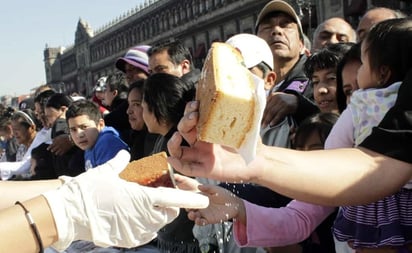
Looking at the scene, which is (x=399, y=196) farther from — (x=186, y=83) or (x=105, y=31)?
(x=105, y=31)

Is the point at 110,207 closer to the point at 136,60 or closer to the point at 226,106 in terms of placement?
the point at 226,106

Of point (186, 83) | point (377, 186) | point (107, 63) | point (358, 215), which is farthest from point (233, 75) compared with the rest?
point (107, 63)

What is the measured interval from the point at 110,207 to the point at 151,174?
0.31 metres

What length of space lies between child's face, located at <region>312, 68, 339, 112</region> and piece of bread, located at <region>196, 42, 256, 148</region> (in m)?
1.31

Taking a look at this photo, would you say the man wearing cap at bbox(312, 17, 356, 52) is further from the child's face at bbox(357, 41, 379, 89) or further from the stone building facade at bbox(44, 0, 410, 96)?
the stone building facade at bbox(44, 0, 410, 96)

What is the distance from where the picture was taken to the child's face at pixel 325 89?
98.5 inches

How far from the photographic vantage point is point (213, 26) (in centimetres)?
3697

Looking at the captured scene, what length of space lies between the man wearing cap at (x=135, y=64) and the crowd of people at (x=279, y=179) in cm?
168

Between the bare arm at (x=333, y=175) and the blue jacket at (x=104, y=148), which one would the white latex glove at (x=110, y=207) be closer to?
the bare arm at (x=333, y=175)

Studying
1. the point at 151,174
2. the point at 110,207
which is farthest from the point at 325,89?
the point at 110,207

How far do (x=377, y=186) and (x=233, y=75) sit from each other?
0.53 m

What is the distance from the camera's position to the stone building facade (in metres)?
24.4

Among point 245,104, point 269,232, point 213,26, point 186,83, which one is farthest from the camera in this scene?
point 213,26

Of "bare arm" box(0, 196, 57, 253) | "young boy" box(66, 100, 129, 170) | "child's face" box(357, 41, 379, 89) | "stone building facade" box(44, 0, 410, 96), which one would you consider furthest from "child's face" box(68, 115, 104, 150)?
"stone building facade" box(44, 0, 410, 96)
